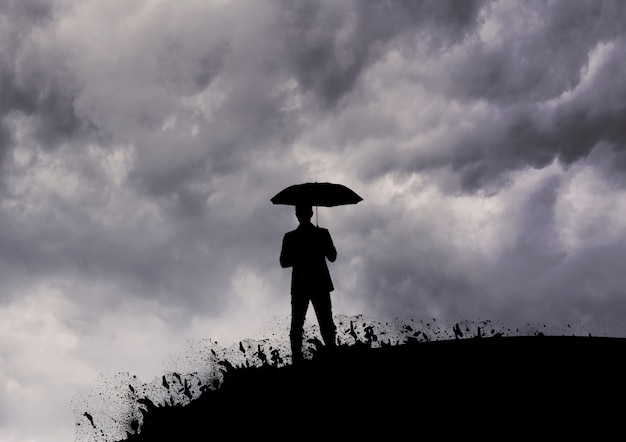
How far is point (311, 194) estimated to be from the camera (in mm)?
9125

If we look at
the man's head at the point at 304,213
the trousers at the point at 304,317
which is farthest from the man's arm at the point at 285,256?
the trousers at the point at 304,317

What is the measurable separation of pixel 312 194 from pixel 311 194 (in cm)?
2

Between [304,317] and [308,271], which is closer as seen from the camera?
[308,271]

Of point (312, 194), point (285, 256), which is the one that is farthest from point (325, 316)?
point (312, 194)

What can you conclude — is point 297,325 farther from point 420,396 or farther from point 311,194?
point 420,396

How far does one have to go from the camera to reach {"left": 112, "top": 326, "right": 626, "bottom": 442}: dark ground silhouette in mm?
5906

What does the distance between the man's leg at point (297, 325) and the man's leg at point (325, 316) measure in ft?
0.57

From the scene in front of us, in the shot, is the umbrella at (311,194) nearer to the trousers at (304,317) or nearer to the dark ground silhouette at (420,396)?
the trousers at (304,317)

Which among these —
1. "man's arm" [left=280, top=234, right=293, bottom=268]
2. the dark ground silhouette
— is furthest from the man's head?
the dark ground silhouette

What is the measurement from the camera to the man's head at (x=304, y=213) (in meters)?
9.13

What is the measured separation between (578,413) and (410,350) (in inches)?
141

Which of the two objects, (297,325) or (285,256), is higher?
(285,256)

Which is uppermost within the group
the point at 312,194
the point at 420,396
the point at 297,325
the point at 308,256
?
the point at 312,194

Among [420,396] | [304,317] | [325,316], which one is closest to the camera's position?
[420,396]
